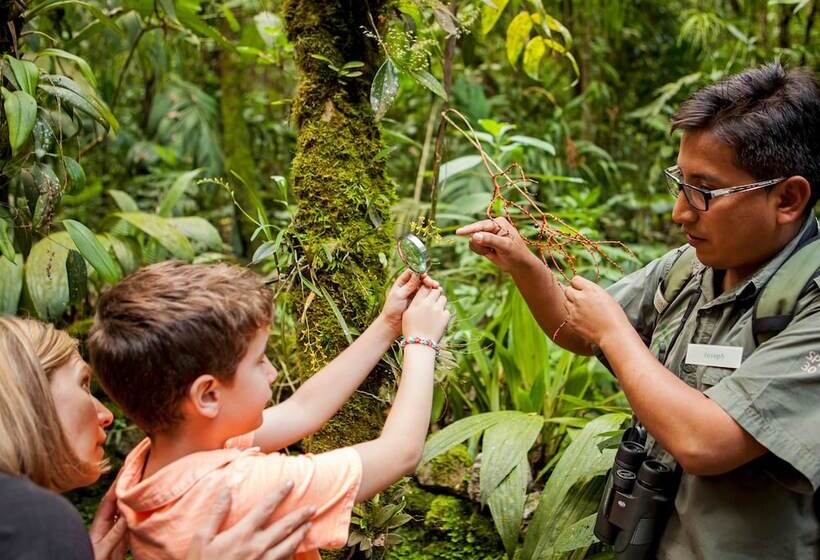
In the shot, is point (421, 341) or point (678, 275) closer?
point (421, 341)

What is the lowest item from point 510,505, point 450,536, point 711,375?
point 450,536

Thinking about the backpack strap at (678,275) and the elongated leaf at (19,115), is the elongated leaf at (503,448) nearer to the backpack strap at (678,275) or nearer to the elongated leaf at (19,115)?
the backpack strap at (678,275)

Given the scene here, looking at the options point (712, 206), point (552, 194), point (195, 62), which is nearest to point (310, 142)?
point (712, 206)

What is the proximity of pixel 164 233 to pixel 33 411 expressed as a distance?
6.83 feet

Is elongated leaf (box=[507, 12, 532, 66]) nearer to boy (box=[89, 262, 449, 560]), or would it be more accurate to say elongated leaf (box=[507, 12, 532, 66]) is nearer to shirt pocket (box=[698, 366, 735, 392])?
shirt pocket (box=[698, 366, 735, 392])

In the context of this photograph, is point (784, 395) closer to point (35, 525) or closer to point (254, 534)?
point (254, 534)

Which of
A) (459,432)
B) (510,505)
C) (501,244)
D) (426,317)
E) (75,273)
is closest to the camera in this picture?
(426,317)

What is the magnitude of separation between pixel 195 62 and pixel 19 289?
4.68 m

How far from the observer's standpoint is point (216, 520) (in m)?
1.29

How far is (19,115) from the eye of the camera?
2010mm

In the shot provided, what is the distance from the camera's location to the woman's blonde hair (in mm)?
1280

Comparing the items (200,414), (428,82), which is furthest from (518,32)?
(200,414)

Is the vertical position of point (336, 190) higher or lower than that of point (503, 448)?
higher

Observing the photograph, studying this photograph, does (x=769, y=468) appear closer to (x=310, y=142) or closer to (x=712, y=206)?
(x=712, y=206)
